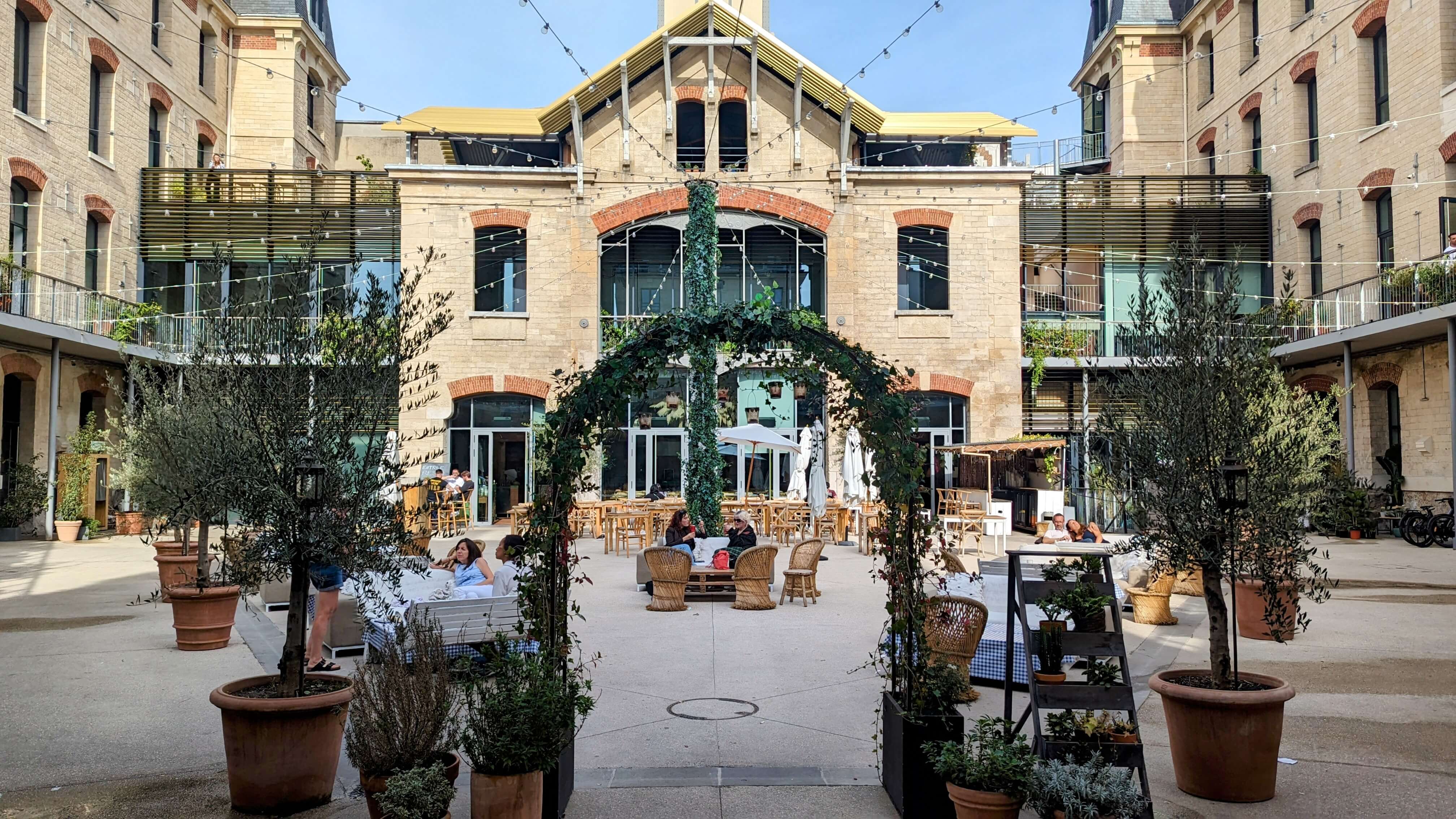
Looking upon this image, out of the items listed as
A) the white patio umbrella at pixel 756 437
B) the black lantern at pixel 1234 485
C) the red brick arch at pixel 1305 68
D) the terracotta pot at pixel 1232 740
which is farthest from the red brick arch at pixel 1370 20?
the terracotta pot at pixel 1232 740

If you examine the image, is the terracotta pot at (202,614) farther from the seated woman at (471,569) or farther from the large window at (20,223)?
the large window at (20,223)

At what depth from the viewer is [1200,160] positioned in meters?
25.0

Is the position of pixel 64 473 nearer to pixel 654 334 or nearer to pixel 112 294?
pixel 112 294

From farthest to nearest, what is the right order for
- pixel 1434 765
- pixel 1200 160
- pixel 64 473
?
pixel 1200 160
pixel 64 473
pixel 1434 765

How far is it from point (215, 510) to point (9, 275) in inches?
562

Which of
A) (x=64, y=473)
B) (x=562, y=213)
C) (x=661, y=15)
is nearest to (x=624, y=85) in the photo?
(x=562, y=213)

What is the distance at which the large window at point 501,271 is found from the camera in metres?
21.7

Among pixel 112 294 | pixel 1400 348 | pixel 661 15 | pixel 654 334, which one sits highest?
pixel 661 15

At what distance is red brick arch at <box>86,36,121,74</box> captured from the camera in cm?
2047

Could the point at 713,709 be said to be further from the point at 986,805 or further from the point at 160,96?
the point at 160,96

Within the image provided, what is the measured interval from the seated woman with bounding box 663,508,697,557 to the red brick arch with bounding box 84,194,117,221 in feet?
49.8

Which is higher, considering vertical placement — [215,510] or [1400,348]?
[1400,348]

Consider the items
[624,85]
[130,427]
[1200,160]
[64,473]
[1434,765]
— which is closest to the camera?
[1434,765]

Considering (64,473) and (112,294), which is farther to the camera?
(112,294)
